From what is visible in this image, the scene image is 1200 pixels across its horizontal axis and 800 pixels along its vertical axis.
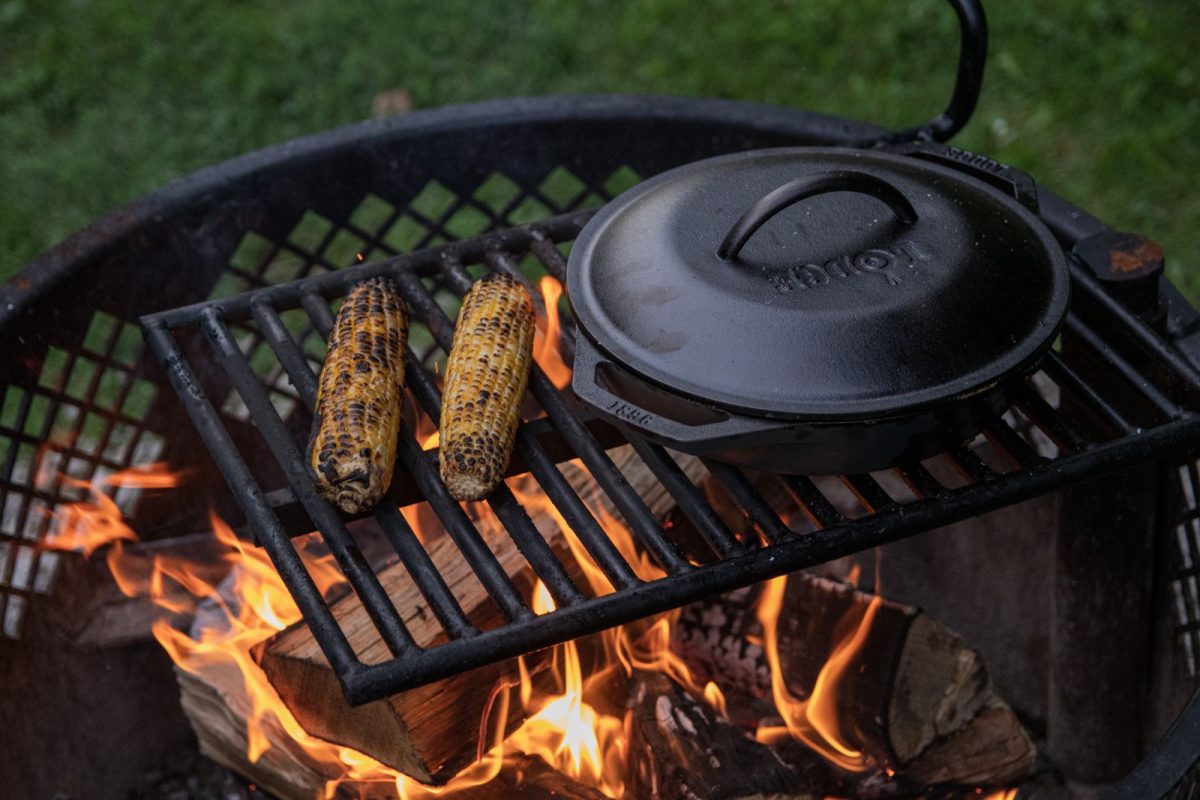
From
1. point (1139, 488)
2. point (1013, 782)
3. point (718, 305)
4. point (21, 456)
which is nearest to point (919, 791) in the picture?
point (1013, 782)

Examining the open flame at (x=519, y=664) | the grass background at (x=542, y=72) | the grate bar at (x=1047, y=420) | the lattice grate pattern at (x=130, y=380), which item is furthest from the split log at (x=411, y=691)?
the grass background at (x=542, y=72)

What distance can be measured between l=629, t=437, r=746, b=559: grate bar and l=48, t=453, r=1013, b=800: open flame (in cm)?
40

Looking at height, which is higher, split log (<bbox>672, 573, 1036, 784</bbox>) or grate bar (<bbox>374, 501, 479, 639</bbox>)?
grate bar (<bbox>374, 501, 479, 639</bbox>)

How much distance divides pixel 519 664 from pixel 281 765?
52 cm

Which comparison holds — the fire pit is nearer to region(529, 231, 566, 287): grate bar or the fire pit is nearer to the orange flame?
region(529, 231, 566, 287): grate bar

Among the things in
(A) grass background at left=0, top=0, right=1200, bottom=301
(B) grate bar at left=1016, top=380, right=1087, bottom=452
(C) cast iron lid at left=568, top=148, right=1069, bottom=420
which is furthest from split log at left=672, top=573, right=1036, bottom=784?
(A) grass background at left=0, top=0, right=1200, bottom=301

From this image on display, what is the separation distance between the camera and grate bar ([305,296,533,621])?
1524mm

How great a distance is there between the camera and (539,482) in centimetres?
170

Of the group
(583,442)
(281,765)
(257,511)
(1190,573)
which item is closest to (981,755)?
(1190,573)

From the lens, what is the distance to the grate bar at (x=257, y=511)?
1.48 m

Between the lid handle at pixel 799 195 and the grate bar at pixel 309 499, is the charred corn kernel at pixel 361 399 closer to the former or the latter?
the grate bar at pixel 309 499

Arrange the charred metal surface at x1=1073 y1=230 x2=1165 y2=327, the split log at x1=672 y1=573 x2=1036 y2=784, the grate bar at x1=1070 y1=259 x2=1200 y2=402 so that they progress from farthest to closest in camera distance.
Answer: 1. the split log at x1=672 y1=573 x2=1036 y2=784
2. the charred metal surface at x1=1073 y1=230 x2=1165 y2=327
3. the grate bar at x1=1070 y1=259 x2=1200 y2=402

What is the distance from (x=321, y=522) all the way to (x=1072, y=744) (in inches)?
60.1

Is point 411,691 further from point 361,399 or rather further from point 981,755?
point 981,755
